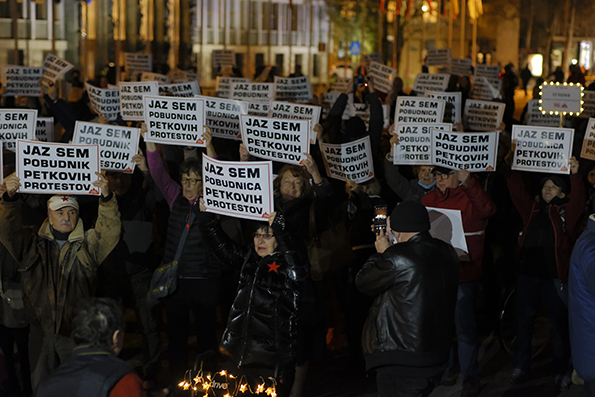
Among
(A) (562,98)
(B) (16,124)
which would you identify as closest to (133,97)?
(B) (16,124)

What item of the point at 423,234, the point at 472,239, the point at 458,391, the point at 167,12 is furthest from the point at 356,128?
the point at 167,12

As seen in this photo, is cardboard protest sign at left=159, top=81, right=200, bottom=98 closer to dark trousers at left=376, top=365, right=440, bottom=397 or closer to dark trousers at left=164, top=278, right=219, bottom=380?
dark trousers at left=164, top=278, right=219, bottom=380

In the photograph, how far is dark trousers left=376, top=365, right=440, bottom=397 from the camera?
477 centimetres

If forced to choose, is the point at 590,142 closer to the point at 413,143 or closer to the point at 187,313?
the point at 413,143

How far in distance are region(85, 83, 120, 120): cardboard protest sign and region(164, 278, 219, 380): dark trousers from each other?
4.31m

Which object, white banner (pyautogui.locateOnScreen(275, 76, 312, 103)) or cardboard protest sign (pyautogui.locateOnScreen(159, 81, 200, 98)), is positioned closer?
cardboard protest sign (pyautogui.locateOnScreen(159, 81, 200, 98))

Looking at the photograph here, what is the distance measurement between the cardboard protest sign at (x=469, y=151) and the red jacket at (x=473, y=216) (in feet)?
2.09

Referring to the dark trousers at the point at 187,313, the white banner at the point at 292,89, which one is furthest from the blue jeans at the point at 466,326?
the white banner at the point at 292,89

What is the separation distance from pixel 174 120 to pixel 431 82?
6.60 meters

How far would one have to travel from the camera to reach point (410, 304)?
4656mm

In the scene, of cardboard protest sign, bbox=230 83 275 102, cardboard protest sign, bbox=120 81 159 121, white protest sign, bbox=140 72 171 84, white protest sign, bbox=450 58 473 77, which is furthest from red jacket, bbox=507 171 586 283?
white protest sign, bbox=450 58 473 77

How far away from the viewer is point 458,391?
20.9 feet

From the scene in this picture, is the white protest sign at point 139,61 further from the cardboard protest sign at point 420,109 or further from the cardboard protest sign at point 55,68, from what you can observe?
the cardboard protest sign at point 420,109

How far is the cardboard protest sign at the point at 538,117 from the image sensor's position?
36.3ft
